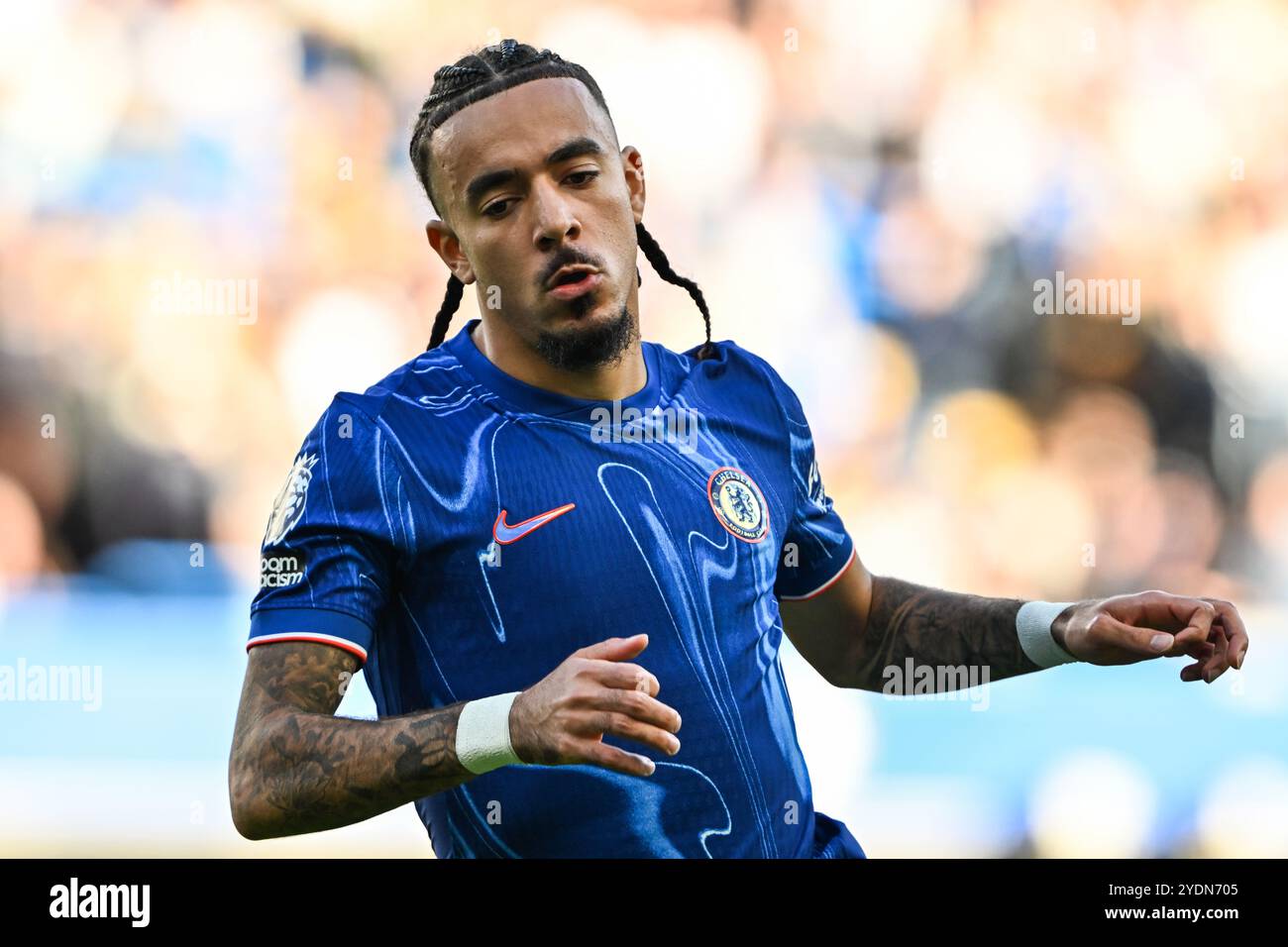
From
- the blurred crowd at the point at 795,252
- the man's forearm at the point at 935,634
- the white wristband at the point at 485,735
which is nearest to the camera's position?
the white wristband at the point at 485,735

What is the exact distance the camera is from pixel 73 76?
6.62m

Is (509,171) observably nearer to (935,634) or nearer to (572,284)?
(572,284)

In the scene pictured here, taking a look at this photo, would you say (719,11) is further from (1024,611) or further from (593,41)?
(1024,611)

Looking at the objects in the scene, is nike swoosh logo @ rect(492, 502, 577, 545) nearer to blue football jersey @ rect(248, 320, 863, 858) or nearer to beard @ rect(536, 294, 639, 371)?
blue football jersey @ rect(248, 320, 863, 858)

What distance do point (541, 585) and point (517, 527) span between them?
0.09 meters

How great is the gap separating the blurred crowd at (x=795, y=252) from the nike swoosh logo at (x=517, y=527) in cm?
382

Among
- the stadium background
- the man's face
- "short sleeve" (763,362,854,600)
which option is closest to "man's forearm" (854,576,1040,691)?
"short sleeve" (763,362,854,600)

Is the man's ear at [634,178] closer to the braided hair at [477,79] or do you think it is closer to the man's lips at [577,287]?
the braided hair at [477,79]

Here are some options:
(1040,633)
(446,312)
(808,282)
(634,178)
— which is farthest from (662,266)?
(808,282)

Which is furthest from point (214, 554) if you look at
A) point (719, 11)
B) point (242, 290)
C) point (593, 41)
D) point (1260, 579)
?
point (1260, 579)

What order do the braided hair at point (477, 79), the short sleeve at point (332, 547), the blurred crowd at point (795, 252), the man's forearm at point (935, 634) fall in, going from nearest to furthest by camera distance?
the short sleeve at point (332, 547) → the braided hair at point (477, 79) → the man's forearm at point (935, 634) → the blurred crowd at point (795, 252)

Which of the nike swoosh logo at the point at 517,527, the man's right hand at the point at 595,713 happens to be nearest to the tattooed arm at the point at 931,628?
the nike swoosh logo at the point at 517,527

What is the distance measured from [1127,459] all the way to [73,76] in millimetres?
5117

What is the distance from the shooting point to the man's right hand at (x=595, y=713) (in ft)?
5.17
